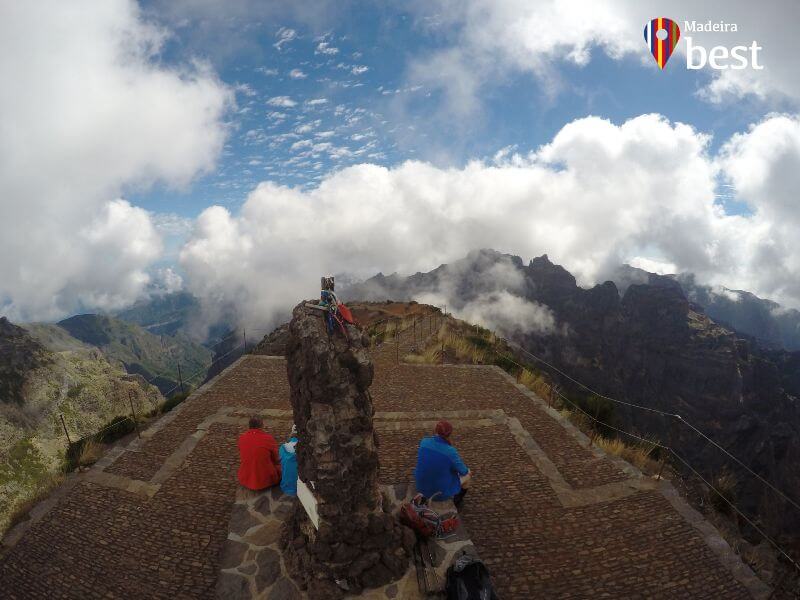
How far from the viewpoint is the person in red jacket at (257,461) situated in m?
6.94

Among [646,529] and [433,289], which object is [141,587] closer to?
[646,529]

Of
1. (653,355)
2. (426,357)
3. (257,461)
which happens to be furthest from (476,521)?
(653,355)

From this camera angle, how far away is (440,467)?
647 cm

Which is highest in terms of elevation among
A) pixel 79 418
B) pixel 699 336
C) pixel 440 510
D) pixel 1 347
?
pixel 1 347

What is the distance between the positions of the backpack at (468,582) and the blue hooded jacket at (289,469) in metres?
2.87

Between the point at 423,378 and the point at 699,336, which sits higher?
the point at 423,378

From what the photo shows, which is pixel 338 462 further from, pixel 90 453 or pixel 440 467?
pixel 90 453

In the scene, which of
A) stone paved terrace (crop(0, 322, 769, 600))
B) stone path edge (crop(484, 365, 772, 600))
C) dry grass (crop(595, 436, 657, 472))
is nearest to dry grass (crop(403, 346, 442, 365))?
stone paved terrace (crop(0, 322, 769, 600))

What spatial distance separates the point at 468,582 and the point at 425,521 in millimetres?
1100

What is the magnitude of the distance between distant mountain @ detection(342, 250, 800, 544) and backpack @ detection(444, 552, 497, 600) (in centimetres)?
5728

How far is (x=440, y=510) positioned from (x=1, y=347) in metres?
26.2

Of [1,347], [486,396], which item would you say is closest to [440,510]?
Answer: [486,396]

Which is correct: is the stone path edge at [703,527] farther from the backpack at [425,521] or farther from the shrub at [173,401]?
the shrub at [173,401]

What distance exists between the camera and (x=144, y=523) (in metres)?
7.00
